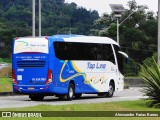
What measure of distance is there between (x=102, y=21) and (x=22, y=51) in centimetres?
5972

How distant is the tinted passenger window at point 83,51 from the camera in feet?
87.8

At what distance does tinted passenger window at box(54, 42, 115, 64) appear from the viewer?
2675 cm

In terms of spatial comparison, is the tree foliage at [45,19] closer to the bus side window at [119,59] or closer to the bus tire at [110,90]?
the bus side window at [119,59]

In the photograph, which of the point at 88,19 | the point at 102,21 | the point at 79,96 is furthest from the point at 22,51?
the point at 88,19

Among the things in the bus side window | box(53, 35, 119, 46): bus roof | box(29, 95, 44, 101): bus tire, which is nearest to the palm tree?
box(53, 35, 119, 46): bus roof

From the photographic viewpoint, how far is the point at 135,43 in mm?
78938

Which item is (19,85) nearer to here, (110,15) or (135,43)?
(135,43)

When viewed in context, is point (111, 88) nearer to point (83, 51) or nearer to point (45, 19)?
point (83, 51)

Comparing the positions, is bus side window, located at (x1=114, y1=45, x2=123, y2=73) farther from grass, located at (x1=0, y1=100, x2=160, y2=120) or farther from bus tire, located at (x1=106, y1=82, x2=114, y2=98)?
grass, located at (x1=0, y1=100, x2=160, y2=120)

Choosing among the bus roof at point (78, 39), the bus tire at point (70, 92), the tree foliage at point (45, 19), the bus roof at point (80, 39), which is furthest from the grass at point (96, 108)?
the tree foliage at point (45, 19)

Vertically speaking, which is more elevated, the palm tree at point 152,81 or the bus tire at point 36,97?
the palm tree at point 152,81

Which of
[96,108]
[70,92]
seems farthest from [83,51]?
[96,108]

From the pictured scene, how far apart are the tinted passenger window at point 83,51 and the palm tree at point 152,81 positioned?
7161 millimetres

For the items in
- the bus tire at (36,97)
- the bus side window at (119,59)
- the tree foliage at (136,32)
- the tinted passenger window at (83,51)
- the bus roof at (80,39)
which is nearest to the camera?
the tinted passenger window at (83,51)
